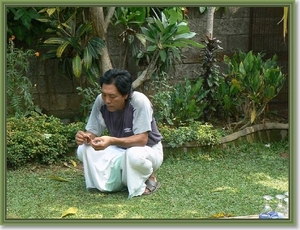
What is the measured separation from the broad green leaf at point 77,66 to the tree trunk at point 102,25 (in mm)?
327

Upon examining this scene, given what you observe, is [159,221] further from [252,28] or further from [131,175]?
[252,28]

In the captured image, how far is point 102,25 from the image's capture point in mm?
6375

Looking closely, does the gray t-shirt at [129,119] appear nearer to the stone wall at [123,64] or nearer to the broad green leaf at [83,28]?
the broad green leaf at [83,28]

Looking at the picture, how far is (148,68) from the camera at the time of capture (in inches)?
252

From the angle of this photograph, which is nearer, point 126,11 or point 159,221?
point 159,221

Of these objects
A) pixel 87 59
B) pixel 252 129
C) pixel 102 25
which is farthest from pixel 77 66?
pixel 252 129

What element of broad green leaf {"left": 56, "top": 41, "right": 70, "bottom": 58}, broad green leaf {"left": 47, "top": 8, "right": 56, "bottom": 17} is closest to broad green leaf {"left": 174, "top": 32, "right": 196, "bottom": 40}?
broad green leaf {"left": 56, "top": 41, "right": 70, "bottom": 58}

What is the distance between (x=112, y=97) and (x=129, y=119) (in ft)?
0.88

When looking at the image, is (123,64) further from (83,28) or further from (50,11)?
(50,11)

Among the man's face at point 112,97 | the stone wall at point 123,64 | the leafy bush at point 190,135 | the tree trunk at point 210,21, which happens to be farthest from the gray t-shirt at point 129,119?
the tree trunk at point 210,21

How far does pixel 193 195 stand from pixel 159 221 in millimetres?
1046

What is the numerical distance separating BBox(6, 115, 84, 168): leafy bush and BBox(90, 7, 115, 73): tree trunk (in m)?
0.91

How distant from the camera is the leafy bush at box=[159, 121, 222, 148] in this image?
5.84m

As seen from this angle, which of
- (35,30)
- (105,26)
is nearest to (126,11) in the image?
(105,26)
